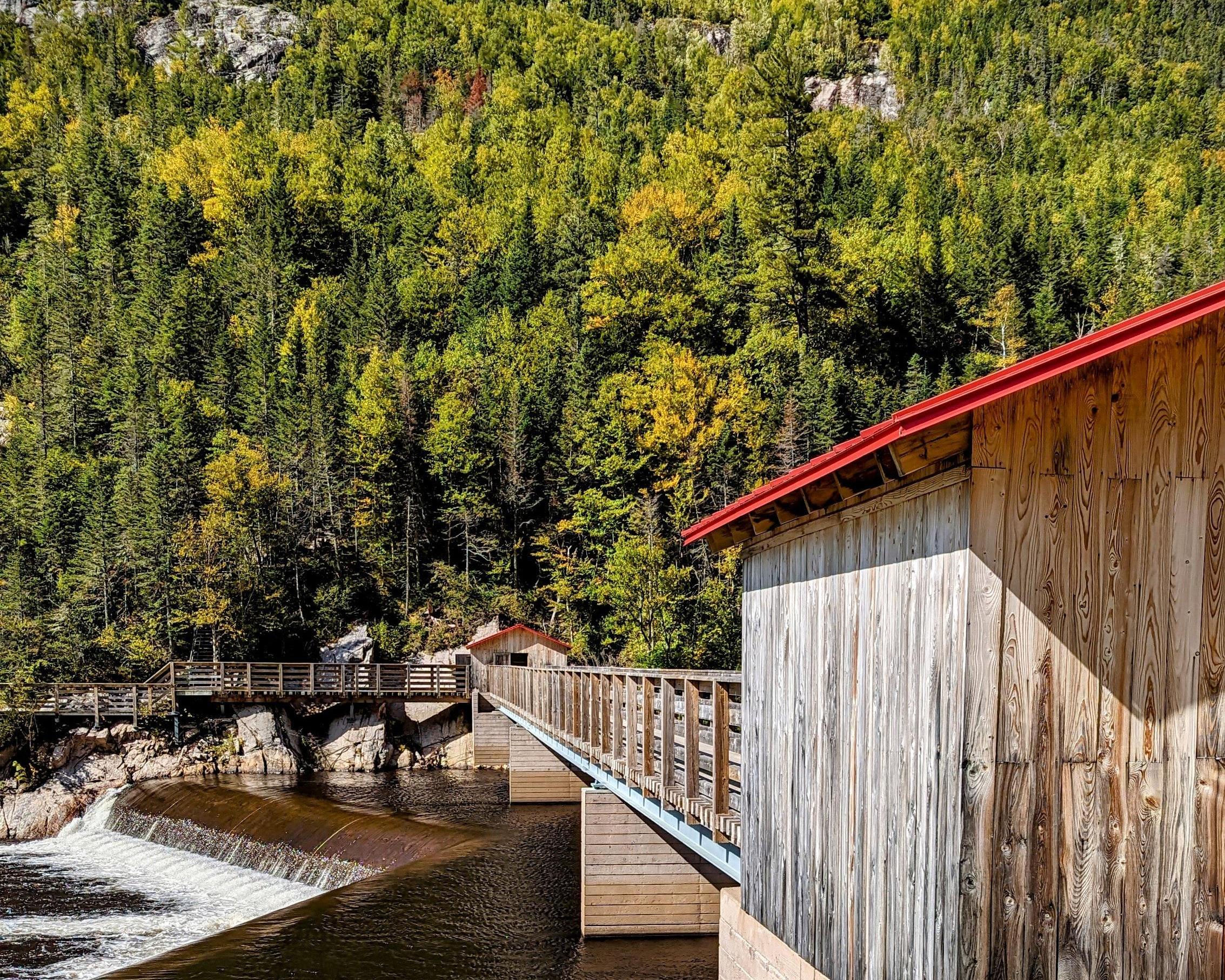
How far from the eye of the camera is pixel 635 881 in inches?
632

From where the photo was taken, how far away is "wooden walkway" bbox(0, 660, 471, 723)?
35.6 metres

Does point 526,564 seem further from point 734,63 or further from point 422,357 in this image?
point 734,63

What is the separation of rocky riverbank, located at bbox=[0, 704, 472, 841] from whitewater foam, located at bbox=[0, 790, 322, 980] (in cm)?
366

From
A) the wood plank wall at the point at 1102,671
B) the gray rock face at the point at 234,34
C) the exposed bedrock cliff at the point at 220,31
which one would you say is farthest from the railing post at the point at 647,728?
the exposed bedrock cliff at the point at 220,31

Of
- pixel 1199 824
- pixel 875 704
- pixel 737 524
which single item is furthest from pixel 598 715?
pixel 1199 824

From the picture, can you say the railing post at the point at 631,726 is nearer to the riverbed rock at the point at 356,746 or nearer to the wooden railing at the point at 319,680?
the wooden railing at the point at 319,680

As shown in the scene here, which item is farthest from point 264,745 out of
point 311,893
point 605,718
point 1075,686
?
point 1075,686

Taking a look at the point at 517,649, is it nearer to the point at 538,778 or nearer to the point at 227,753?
the point at 227,753

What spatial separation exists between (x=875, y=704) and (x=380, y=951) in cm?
1161

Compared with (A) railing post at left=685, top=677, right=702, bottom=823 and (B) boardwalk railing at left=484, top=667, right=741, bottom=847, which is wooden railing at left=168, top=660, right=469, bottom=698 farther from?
(A) railing post at left=685, top=677, right=702, bottom=823

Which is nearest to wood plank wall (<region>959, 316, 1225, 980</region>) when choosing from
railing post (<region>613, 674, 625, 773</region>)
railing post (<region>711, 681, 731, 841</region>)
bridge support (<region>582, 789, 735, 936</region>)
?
railing post (<region>711, 681, 731, 841</region>)

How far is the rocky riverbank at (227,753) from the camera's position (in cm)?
3241

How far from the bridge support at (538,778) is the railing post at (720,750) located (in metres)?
20.4

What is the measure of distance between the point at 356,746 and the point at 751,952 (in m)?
32.9
